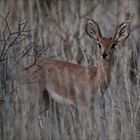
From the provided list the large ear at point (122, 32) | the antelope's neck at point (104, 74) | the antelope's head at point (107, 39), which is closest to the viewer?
the antelope's head at point (107, 39)

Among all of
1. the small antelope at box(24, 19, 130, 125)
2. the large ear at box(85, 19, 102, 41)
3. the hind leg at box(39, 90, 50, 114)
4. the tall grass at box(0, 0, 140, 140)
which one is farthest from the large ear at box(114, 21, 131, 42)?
the hind leg at box(39, 90, 50, 114)

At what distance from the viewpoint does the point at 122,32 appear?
7.23 metres

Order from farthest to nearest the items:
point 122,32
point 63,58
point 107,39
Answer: point 63,58, point 122,32, point 107,39

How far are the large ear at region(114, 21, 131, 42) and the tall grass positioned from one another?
312 millimetres

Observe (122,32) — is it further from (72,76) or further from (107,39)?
(72,76)

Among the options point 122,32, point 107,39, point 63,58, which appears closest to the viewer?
point 107,39

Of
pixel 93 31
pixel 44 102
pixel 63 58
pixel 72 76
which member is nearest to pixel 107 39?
pixel 93 31

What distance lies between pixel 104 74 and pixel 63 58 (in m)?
1.33

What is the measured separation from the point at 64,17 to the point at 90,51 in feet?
6.97

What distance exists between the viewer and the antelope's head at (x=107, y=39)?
6883 mm

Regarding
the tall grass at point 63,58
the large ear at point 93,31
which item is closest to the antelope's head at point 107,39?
the large ear at point 93,31

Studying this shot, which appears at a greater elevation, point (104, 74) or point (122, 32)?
point (122, 32)

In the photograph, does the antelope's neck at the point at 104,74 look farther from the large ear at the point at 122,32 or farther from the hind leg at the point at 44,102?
the hind leg at the point at 44,102

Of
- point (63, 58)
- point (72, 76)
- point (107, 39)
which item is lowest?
point (72, 76)
